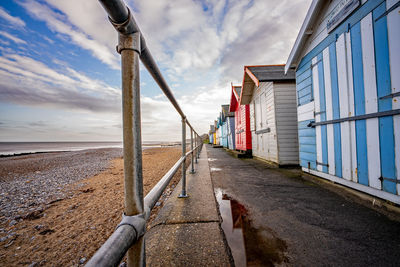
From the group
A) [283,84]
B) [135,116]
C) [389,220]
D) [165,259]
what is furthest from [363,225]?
[283,84]

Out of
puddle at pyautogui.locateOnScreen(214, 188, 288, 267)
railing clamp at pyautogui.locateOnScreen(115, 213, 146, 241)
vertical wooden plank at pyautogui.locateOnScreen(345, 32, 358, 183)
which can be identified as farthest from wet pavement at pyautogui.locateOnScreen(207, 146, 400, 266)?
railing clamp at pyautogui.locateOnScreen(115, 213, 146, 241)

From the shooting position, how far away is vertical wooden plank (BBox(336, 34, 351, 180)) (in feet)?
8.84

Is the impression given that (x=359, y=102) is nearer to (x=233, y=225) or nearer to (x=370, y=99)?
(x=370, y=99)

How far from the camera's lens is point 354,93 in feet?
8.44

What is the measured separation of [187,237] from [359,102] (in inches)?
122

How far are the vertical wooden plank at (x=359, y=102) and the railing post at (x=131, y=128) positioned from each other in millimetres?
3179

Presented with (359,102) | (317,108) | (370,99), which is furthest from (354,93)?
(317,108)

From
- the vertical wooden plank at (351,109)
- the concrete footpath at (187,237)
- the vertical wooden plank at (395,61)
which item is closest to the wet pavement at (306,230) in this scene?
the concrete footpath at (187,237)

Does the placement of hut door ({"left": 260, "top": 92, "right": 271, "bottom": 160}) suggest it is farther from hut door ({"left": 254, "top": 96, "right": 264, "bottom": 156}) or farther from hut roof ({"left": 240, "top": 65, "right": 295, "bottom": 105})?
hut roof ({"left": 240, "top": 65, "right": 295, "bottom": 105})

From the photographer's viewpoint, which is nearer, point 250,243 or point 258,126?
point 250,243

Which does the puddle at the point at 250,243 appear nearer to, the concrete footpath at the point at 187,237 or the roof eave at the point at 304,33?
the concrete footpath at the point at 187,237

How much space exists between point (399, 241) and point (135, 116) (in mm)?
2330

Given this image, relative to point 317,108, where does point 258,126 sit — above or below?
below

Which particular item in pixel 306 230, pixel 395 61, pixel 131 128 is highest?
pixel 395 61
